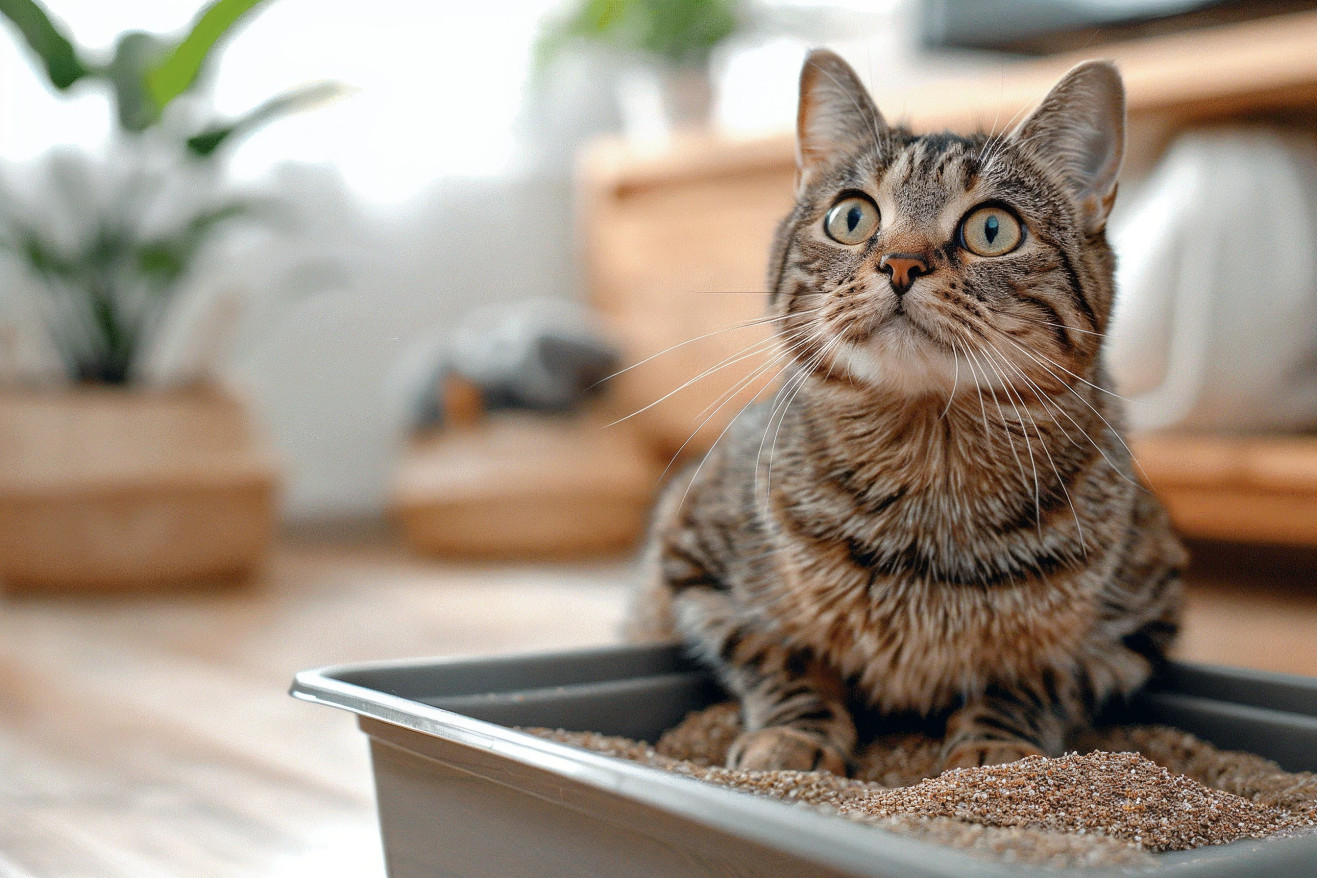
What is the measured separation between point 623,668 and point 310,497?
2.16m

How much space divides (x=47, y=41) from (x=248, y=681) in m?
1.17

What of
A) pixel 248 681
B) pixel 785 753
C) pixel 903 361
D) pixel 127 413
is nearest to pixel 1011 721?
pixel 785 753

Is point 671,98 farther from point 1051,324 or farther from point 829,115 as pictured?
point 1051,324

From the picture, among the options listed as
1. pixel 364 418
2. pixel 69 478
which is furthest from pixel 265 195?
pixel 69 478

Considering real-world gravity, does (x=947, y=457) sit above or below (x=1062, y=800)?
above

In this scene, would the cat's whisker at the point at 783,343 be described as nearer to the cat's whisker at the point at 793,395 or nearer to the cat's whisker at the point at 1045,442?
the cat's whisker at the point at 793,395

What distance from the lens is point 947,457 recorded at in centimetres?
82

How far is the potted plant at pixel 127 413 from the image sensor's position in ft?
6.82

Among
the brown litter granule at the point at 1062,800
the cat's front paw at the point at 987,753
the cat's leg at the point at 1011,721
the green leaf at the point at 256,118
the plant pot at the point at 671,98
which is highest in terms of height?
the plant pot at the point at 671,98

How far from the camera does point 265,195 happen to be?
9.14 ft

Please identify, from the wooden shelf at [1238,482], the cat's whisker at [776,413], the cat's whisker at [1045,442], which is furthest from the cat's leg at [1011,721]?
the wooden shelf at [1238,482]

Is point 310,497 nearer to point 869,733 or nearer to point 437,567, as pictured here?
point 437,567

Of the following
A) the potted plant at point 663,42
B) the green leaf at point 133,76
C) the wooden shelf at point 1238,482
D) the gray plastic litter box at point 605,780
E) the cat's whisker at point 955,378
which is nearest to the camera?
the gray plastic litter box at point 605,780

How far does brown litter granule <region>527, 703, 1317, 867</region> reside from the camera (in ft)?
1.90
